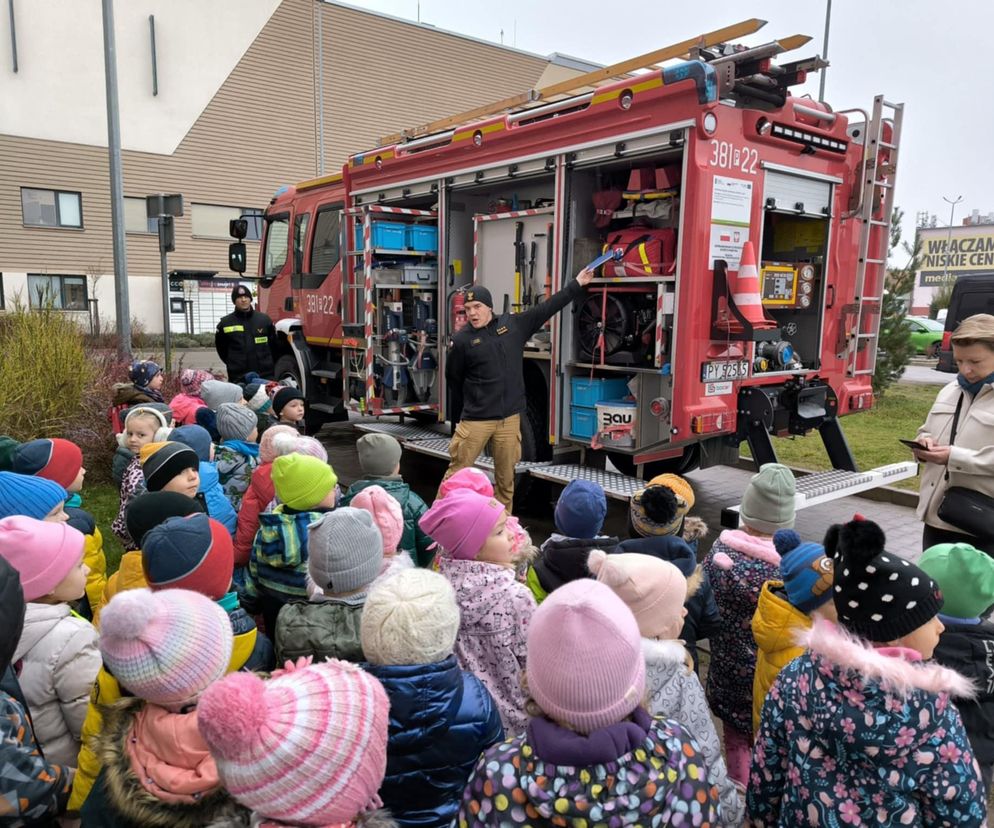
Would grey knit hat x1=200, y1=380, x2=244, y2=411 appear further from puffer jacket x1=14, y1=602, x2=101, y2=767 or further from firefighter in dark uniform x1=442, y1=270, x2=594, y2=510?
puffer jacket x1=14, y1=602, x2=101, y2=767

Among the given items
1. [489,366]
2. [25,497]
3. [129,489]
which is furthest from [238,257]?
[25,497]

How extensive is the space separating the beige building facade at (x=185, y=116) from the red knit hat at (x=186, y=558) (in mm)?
23048

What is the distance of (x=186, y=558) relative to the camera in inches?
84.7

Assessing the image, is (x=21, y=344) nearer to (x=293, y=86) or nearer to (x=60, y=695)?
(x=60, y=695)

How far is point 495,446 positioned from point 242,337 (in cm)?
403

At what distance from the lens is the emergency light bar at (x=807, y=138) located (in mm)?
5411

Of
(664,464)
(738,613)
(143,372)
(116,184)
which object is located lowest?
(664,464)

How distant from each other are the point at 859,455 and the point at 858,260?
3.23m

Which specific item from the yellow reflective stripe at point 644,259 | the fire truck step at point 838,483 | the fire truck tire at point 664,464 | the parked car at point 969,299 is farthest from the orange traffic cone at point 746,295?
the parked car at point 969,299

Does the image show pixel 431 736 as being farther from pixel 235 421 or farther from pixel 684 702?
pixel 235 421

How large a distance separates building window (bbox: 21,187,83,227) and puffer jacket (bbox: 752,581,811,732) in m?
28.0

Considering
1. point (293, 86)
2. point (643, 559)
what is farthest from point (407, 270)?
point (293, 86)

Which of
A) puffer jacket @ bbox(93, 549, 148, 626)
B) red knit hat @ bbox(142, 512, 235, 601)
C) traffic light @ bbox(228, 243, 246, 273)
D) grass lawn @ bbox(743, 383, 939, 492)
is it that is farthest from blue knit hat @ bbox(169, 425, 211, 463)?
traffic light @ bbox(228, 243, 246, 273)

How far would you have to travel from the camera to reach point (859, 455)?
8.62 meters
